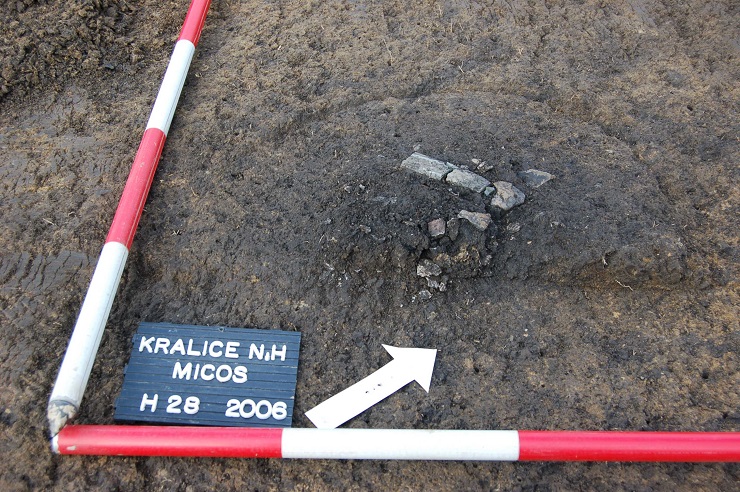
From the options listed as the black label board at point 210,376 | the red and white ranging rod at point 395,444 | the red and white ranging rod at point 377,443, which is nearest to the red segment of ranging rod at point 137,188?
the black label board at point 210,376

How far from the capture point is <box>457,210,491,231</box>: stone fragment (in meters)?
3.22

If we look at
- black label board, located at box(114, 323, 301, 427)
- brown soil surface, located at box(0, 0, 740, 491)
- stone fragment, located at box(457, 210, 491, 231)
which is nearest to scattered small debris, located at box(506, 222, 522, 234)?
brown soil surface, located at box(0, 0, 740, 491)

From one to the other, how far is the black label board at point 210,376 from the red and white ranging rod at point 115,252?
8.5 inches

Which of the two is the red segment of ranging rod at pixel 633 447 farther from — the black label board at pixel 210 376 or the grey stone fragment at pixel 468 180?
the grey stone fragment at pixel 468 180

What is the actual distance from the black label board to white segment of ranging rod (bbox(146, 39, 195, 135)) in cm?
146

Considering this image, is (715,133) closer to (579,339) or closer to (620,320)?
(620,320)

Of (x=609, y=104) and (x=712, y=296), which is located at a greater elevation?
(x=609, y=104)

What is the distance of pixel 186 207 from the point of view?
3.46m

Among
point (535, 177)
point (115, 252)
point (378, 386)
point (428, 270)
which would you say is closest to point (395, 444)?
point (378, 386)

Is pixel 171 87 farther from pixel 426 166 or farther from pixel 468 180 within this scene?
pixel 468 180

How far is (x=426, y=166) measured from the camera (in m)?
3.53

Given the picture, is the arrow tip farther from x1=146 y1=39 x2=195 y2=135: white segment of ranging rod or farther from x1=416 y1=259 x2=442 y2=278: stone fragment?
x1=146 y1=39 x2=195 y2=135: white segment of ranging rod

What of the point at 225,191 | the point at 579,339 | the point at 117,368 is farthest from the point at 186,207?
the point at 579,339

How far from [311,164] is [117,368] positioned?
5.22 feet
